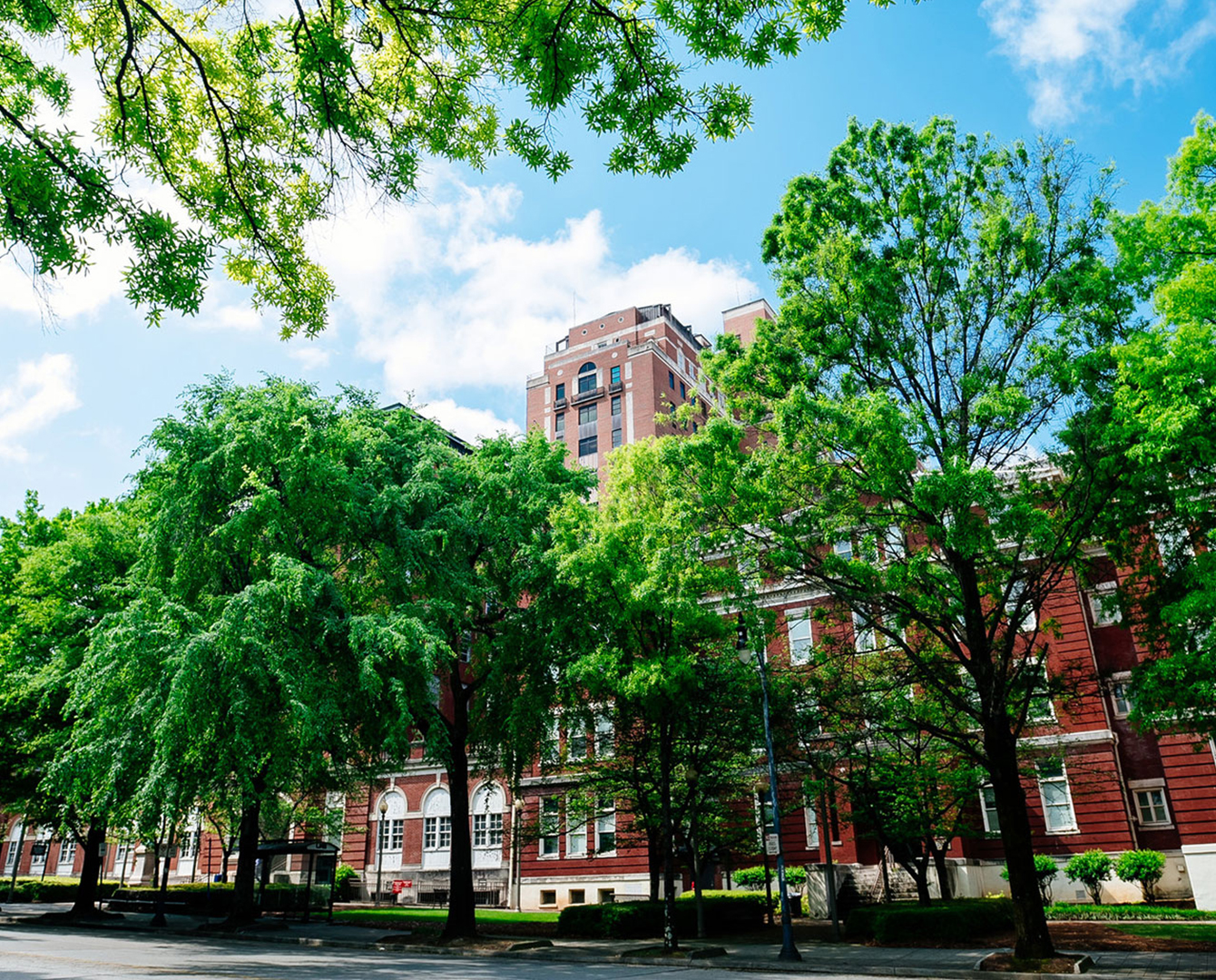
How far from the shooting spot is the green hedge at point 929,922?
64.6 feet

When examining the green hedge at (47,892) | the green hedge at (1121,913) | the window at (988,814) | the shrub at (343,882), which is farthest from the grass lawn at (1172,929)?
the green hedge at (47,892)

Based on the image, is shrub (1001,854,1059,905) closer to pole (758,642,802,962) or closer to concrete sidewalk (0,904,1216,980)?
concrete sidewalk (0,904,1216,980)

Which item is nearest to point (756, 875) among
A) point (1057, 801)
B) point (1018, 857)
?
point (1057, 801)

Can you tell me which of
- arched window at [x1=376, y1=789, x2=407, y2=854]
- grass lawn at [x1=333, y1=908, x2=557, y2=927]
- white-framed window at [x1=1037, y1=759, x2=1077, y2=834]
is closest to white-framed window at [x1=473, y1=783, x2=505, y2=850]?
arched window at [x1=376, y1=789, x2=407, y2=854]

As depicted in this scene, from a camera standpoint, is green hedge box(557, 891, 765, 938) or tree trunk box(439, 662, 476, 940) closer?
tree trunk box(439, 662, 476, 940)

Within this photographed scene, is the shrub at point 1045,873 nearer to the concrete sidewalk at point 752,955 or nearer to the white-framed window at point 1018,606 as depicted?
the white-framed window at point 1018,606

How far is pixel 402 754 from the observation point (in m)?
20.0

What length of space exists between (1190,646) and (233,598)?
65.6ft

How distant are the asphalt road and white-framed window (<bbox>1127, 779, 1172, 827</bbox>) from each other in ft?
66.4

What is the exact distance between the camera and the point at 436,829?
4212 cm

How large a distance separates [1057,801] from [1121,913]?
7004 mm

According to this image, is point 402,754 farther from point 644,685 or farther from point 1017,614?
point 1017,614

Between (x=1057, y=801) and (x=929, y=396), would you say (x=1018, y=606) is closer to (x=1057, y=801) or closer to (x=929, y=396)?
(x=929, y=396)

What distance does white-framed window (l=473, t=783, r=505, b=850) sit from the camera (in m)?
41.1
